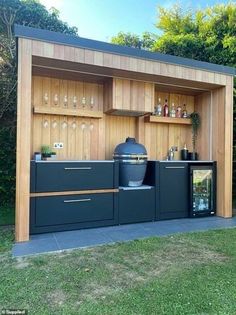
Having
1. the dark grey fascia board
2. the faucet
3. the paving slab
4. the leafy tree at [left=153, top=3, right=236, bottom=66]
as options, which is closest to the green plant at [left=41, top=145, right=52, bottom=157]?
the paving slab

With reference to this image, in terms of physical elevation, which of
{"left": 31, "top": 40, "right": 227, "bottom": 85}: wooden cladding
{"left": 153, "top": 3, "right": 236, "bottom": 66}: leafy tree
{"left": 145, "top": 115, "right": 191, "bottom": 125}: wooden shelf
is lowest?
{"left": 145, "top": 115, "right": 191, "bottom": 125}: wooden shelf

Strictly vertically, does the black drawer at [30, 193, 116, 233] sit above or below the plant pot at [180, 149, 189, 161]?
below

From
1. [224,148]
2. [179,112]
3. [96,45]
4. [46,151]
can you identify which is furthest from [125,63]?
[224,148]

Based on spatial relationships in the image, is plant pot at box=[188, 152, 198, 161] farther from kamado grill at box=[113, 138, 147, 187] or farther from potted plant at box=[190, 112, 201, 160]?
kamado grill at box=[113, 138, 147, 187]

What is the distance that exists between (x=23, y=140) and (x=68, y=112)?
1.25 m

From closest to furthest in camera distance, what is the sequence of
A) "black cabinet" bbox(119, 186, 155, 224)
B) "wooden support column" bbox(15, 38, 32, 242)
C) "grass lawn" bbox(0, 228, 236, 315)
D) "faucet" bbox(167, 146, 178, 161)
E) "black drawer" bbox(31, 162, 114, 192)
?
1. "grass lawn" bbox(0, 228, 236, 315)
2. "wooden support column" bbox(15, 38, 32, 242)
3. "black drawer" bbox(31, 162, 114, 192)
4. "black cabinet" bbox(119, 186, 155, 224)
5. "faucet" bbox(167, 146, 178, 161)

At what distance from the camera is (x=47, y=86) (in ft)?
14.9

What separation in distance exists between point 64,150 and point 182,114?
255 cm

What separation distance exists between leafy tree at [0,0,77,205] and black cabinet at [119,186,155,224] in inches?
90.2

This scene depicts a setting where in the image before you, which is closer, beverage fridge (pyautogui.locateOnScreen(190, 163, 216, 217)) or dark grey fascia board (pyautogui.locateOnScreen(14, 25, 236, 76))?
dark grey fascia board (pyautogui.locateOnScreen(14, 25, 236, 76))

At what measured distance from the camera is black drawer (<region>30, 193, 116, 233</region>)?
3762 millimetres

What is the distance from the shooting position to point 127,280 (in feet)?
7.84

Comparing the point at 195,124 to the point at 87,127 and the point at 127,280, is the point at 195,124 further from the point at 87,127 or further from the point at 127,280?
the point at 127,280

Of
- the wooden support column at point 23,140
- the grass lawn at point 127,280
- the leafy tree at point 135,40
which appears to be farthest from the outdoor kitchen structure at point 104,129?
the leafy tree at point 135,40
